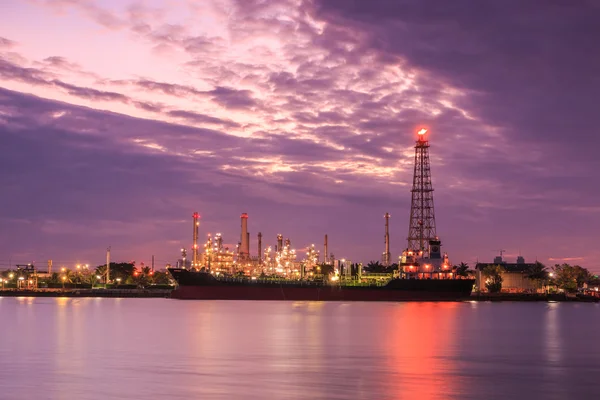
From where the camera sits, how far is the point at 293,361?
142 feet

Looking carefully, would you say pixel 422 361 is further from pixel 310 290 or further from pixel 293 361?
pixel 310 290

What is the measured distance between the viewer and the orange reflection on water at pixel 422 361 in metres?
31.8

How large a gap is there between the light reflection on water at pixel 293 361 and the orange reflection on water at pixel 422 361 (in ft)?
0.23

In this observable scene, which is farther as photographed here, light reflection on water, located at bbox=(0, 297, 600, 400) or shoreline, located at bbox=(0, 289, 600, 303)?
shoreline, located at bbox=(0, 289, 600, 303)

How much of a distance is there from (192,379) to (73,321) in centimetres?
4672

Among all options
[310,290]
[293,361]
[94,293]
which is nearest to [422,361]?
[293,361]

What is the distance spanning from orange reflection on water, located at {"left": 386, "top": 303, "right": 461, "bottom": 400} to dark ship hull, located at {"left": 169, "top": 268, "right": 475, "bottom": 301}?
7019 cm

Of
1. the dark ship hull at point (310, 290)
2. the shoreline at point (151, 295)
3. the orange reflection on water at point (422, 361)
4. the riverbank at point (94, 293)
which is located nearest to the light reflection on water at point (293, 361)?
the orange reflection on water at point (422, 361)

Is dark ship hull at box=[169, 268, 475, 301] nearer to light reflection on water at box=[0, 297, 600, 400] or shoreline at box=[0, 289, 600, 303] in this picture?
shoreline at box=[0, 289, 600, 303]

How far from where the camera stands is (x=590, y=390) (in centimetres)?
3312

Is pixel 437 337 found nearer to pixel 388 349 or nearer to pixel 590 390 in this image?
pixel 388 349

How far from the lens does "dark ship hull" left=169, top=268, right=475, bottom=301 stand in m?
147

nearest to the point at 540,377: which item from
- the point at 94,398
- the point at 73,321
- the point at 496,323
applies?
the point at 94,398

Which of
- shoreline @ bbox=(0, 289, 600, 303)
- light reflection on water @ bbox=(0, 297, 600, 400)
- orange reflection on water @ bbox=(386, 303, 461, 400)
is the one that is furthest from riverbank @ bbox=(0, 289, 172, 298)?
orange reflection on water @ bbox=(386, 303, 461, 400)
